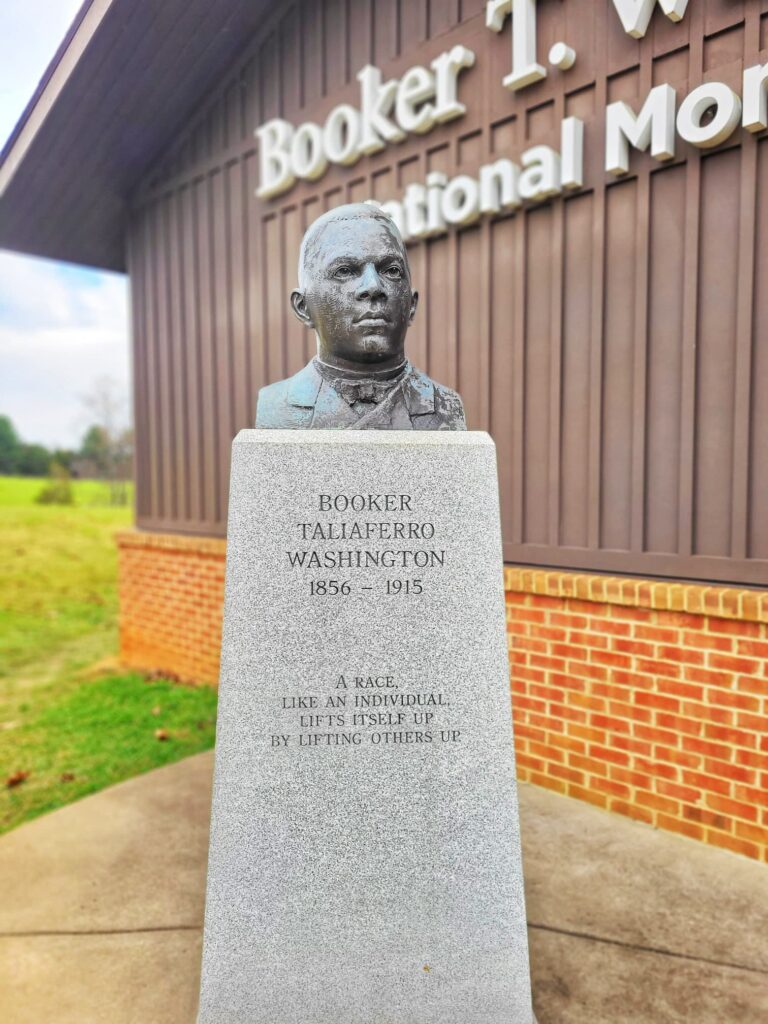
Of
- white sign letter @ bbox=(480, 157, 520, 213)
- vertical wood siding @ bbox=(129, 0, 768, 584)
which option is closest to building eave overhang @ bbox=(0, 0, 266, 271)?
vertical wood siding @ bbox=(129, 0, 768, 584)

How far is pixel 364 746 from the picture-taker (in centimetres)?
242

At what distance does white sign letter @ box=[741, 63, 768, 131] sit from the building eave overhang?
4590 millimetres

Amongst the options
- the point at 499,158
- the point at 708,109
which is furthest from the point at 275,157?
the point at 708,109

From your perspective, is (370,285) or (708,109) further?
(708,109)

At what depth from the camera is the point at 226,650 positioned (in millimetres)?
2357

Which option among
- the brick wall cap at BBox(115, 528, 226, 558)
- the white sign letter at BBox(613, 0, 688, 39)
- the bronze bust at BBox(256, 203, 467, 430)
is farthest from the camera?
the brick wall cap at BBox(115, 528, 226, 558)

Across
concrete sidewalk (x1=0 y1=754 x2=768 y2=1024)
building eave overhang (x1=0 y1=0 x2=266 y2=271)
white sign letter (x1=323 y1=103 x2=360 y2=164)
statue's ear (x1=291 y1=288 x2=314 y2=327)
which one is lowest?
concrete sidewalk (x1=0 y1=754 x2=768 y2=1024)

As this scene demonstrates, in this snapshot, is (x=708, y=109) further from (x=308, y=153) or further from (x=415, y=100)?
(x=308, y=153)

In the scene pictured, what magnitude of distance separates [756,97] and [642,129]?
0.60 m

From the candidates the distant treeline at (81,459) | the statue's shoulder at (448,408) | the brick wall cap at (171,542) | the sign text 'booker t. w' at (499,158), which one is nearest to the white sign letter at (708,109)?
the sign text 'booker t. w' at (499,158)

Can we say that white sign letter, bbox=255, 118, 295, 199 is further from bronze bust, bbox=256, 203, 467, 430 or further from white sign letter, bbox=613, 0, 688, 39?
bronze bust, bbox=256, 203, 467, 430

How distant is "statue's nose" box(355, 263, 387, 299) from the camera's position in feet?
8.03

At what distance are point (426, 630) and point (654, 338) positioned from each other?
2.61 metres

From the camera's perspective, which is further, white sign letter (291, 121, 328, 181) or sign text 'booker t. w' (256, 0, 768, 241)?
white sign letter (291, 121, 328, 181)
